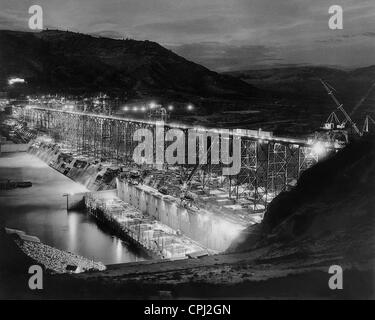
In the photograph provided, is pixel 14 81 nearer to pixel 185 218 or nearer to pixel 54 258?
pixel 185 218

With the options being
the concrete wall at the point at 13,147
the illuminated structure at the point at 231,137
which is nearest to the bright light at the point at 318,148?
the illuminated structure at the point at 231,137

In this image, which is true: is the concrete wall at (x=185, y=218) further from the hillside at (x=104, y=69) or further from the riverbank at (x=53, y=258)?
the hillside at (x=104, y=69)

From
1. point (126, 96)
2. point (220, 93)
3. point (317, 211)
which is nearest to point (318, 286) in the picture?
point (317, 211)

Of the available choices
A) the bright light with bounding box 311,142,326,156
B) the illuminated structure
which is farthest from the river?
the bright light with bounding box 311,142,326,156

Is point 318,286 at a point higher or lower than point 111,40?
lower
